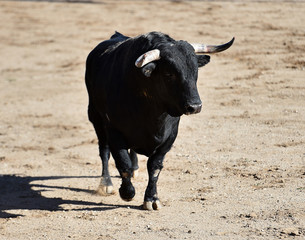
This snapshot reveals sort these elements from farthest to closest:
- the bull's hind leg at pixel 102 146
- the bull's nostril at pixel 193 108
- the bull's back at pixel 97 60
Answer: the bull's hind leg at pixel 102 146 < the bull's back at pixel 97 60 < the bull's nostril at pixel 193 108

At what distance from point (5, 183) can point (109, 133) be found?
213 cm

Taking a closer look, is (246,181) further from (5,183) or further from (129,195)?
(5,183)

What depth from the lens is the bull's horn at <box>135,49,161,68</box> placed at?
651 cm

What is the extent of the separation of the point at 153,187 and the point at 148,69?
1.38 meters

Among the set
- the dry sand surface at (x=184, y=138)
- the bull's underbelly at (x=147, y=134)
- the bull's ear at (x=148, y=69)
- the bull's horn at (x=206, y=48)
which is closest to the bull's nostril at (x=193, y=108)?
the bull's ear at (x=148, y=69)

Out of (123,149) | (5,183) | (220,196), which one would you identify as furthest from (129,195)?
(5,183)

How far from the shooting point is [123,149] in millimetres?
7195

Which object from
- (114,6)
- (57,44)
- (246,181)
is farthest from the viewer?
(114,6)

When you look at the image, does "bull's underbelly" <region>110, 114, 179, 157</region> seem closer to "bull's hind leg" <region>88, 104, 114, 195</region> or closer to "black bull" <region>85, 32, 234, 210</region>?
"black bull" <region>85, 32, 234, 210</region>

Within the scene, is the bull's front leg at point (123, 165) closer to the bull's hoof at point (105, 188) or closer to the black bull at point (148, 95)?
the black bull at point (148, 95)

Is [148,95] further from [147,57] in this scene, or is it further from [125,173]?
[125,173]

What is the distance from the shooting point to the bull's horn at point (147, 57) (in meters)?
6.51

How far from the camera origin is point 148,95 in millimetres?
6922

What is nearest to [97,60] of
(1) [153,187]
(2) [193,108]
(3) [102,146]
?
(3) [102,146]
